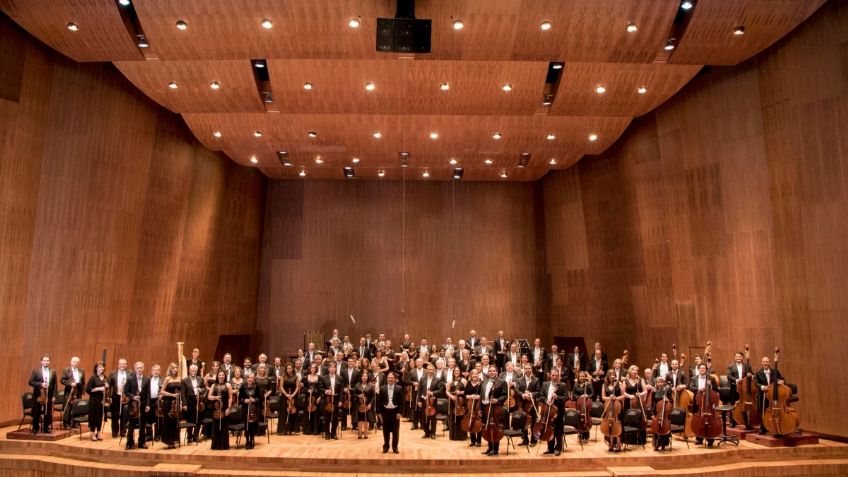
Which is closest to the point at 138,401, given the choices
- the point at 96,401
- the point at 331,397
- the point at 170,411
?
the point at 170,411

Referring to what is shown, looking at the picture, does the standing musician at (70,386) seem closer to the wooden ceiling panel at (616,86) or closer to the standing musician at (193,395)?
the standing musician at (193,395)

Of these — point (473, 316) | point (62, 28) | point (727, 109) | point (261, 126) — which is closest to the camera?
point (62, 28)

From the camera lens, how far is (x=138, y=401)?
850 cm

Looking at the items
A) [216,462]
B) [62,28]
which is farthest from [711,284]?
[62,28]

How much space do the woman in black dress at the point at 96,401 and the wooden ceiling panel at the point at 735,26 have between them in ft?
32.5

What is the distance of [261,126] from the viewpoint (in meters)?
12.7

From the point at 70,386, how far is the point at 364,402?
4.43m

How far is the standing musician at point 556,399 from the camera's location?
325 inches

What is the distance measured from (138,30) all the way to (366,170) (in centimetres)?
782

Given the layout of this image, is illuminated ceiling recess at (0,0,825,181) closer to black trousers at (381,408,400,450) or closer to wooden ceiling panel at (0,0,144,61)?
wooden ceiling panel at (0,0,144,61)

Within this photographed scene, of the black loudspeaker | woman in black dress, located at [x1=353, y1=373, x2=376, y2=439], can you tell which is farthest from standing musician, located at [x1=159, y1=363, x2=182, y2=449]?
the black loudspeaker

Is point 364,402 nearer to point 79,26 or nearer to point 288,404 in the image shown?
point 288,404

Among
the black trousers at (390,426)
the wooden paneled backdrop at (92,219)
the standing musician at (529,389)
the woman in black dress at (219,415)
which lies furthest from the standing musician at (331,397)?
the wooden paneled backdrop at (92,219)

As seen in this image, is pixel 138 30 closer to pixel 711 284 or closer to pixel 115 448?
pixel 115 448
